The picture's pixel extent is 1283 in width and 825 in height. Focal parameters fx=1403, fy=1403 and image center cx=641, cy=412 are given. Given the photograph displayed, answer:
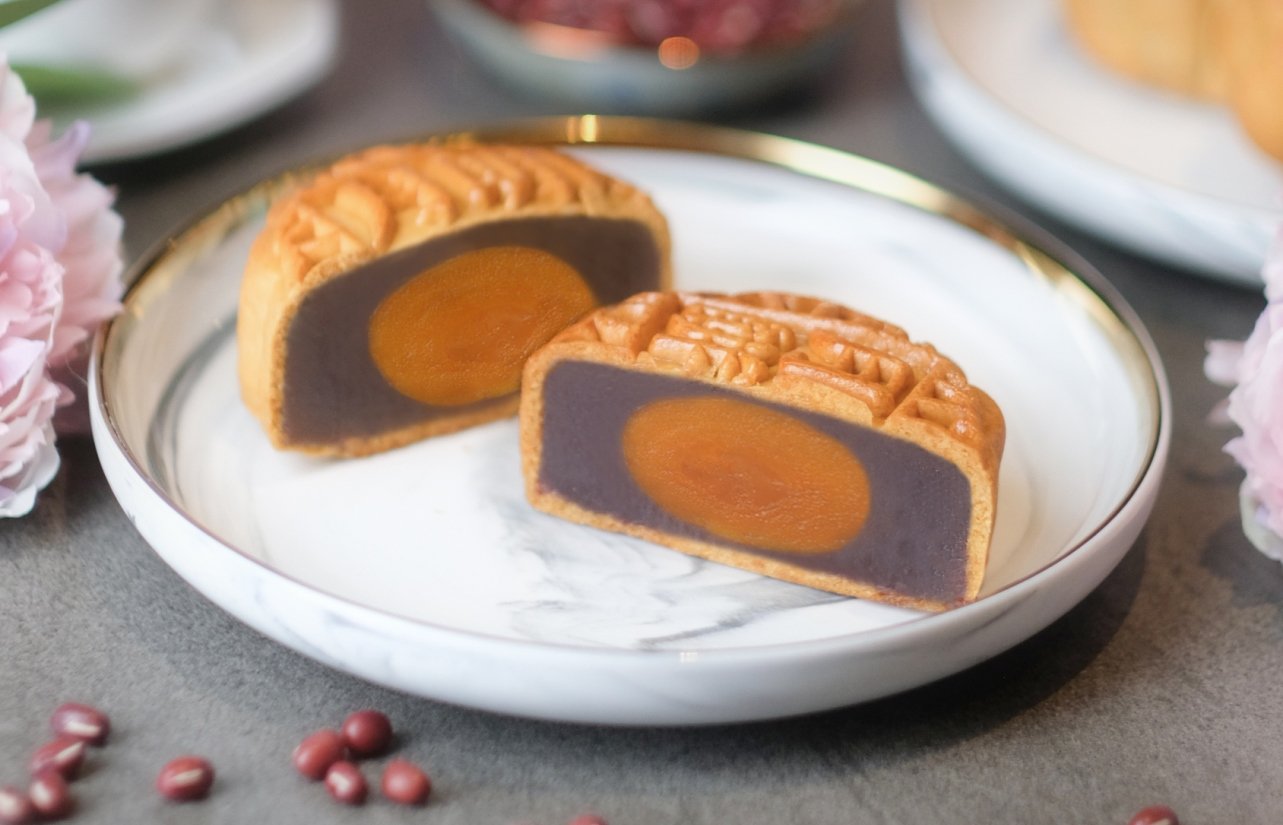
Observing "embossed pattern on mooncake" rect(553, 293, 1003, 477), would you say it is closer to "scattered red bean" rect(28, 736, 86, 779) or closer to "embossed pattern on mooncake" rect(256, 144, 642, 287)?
"embossed pattern on mooncake" rect(256, 144, 642, 287)

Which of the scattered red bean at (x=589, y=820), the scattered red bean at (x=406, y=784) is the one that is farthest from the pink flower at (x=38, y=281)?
the scattered red bean at (x=589, y=820)

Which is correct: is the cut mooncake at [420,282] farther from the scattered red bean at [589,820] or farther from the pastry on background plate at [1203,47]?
the pastry on background plate at [1203,47]

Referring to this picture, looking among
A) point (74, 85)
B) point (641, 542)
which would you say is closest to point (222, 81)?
point (74, 85)

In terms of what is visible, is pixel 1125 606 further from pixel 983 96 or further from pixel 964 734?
pixel 983 96

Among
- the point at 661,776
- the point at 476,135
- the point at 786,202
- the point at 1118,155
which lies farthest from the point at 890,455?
the point at 1118,155

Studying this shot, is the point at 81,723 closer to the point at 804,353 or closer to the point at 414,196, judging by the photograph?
the point at 414,196

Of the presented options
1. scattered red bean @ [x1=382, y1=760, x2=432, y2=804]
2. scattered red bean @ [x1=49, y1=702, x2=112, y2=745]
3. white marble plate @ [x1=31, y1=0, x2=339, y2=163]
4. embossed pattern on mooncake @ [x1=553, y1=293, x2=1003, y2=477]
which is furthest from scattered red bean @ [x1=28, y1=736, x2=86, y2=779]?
white marble plate @ [x1=31, y1=0, x2=339, y2=163]
